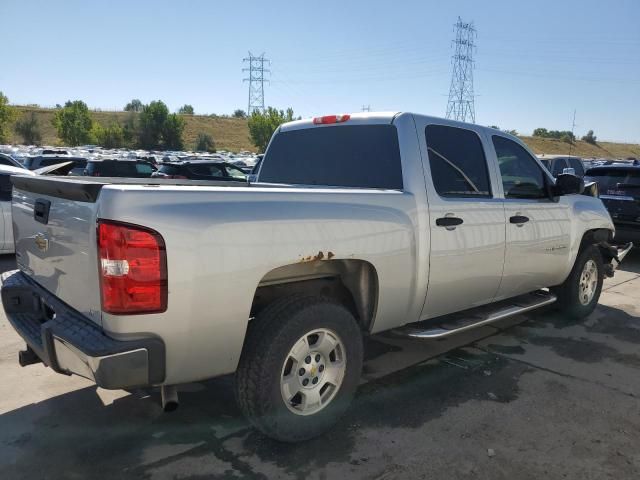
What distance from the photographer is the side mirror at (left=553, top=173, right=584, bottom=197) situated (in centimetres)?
480

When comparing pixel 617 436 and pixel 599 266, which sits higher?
pixel 599 266

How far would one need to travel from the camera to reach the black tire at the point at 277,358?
111 inches

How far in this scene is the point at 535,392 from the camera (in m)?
3.97

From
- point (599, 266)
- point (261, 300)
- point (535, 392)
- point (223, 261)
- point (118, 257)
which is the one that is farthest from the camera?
point (599, 266)

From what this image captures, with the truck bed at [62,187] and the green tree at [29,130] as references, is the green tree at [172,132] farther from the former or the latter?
the truck bed at [62,187]

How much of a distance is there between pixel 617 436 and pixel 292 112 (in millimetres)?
105720

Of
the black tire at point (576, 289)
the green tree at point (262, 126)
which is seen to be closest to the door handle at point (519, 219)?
the black tire at point (576, 289)

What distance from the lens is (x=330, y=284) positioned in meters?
3.41

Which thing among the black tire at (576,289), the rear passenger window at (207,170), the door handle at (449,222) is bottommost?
the black tire at (576,289)

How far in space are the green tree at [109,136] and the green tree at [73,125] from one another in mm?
1346

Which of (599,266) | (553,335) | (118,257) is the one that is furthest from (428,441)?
(599,266)

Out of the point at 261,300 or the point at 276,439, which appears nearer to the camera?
the point at 276,439

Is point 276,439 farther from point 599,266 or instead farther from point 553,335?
point 599,266

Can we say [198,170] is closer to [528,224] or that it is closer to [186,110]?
[528,224]
